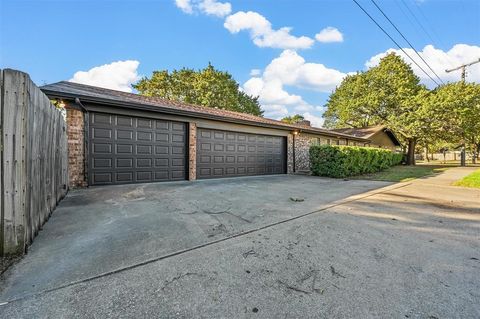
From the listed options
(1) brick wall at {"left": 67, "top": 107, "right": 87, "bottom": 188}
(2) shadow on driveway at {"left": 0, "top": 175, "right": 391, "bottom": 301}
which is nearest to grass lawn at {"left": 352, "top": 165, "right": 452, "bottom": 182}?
(2) shadow on driveway at {"left": 0, "top": 175, "right": 391, "bottom": 301}

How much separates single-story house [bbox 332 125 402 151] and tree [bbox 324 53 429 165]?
1018 millimetres

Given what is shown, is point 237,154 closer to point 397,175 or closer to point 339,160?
point 339,160

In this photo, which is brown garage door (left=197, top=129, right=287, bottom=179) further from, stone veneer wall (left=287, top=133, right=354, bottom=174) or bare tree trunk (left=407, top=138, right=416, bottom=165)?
bare tree trunk (left=407, top=138, right=416, bottom=165)

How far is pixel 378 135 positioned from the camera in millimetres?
22156

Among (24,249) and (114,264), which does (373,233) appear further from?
(24,249)

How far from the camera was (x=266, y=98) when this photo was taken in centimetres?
3466

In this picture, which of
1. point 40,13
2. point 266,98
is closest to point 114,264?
point 40,13

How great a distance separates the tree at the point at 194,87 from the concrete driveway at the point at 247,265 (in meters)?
24.6

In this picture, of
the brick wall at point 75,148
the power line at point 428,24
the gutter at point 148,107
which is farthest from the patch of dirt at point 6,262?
the power line at point 428,24

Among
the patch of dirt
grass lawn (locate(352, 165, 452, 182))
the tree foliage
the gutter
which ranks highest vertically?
the tree foliage

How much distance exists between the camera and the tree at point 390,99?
19.7 metres

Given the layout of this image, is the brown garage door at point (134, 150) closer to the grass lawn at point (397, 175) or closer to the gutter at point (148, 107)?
the gutter at point (148, 107)

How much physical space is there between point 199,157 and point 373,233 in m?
6.95

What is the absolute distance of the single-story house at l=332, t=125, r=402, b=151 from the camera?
68.9ft
